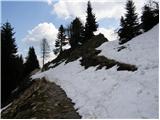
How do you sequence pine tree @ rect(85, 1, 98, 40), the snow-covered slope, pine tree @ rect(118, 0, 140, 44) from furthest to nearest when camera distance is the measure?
pine tree @ rect(85, 1, 98, 40) < pine tree @ rect(118, 0, 140, 44) < the snow-covered slope

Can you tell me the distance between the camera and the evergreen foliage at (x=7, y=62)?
3541 centimetres

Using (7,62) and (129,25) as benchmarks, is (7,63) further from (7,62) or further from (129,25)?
(129,25)

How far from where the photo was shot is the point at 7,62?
120 feet

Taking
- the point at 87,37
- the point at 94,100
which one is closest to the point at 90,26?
the point at 87,37

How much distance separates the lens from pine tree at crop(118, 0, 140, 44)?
39722 mm

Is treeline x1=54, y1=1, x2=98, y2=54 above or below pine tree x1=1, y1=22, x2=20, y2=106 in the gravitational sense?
above

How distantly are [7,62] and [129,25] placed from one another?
20.0 meters

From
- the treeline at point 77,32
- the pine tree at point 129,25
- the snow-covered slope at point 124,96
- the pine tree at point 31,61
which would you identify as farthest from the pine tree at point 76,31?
the snow-covered slope at point 124,96

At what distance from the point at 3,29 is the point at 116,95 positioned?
3131cm

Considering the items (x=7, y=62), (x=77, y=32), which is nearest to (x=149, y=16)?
(x=7, y=62)

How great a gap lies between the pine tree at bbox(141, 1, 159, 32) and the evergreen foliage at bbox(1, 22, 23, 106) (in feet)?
67.0

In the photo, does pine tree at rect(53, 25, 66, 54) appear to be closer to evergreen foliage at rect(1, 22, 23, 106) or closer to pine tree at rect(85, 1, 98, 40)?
pine tree at rect(85, 1, 98, 40)

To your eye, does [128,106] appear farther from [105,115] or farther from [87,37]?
[87,37]

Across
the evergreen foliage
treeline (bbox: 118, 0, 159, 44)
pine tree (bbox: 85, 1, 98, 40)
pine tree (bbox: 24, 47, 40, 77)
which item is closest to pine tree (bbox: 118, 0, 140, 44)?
treeline (bbox: 118, 0, 159, 44)
